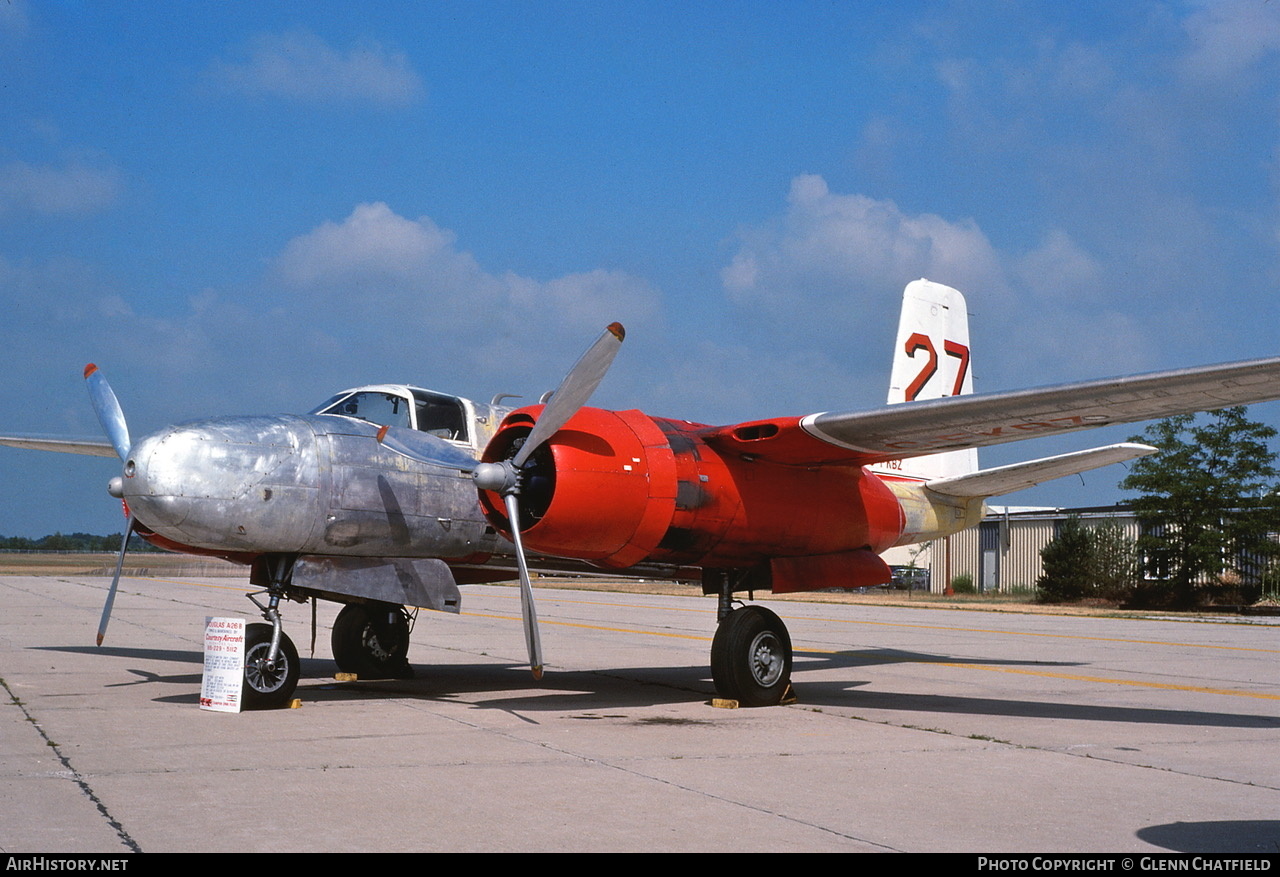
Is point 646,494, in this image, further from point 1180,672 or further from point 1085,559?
point 1085,559

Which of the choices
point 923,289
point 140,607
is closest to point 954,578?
point 140,607

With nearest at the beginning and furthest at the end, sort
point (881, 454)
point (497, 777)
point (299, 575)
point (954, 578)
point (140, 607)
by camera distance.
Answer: point (497, 777), point (299, 575), point (881, 454), point (140, 607), point (954, 578)

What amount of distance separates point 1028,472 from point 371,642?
847 cm

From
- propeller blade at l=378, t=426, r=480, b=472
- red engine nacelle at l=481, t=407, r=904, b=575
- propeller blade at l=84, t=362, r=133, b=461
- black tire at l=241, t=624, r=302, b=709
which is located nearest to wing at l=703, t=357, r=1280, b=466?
red engine nacelle at l=481, t=407, r=904, b=575

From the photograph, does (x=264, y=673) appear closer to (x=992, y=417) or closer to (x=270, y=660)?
(x=270, y=660)

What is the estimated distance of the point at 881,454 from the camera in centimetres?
1238

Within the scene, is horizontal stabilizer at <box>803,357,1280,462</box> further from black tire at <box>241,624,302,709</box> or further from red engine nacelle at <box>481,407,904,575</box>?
black tire at <box>241,624,302,709</box>

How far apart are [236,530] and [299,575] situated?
917mm

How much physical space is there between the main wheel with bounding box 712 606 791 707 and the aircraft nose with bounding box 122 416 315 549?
4.41m

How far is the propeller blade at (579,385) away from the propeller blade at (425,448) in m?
1.58

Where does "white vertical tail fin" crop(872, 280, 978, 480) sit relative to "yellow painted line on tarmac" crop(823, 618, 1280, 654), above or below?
above

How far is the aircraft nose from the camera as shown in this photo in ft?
33.9

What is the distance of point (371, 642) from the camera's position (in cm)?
1394

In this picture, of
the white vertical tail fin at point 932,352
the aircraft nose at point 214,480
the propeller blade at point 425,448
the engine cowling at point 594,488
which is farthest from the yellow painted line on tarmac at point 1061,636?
the aircraft nose at point 214,480
